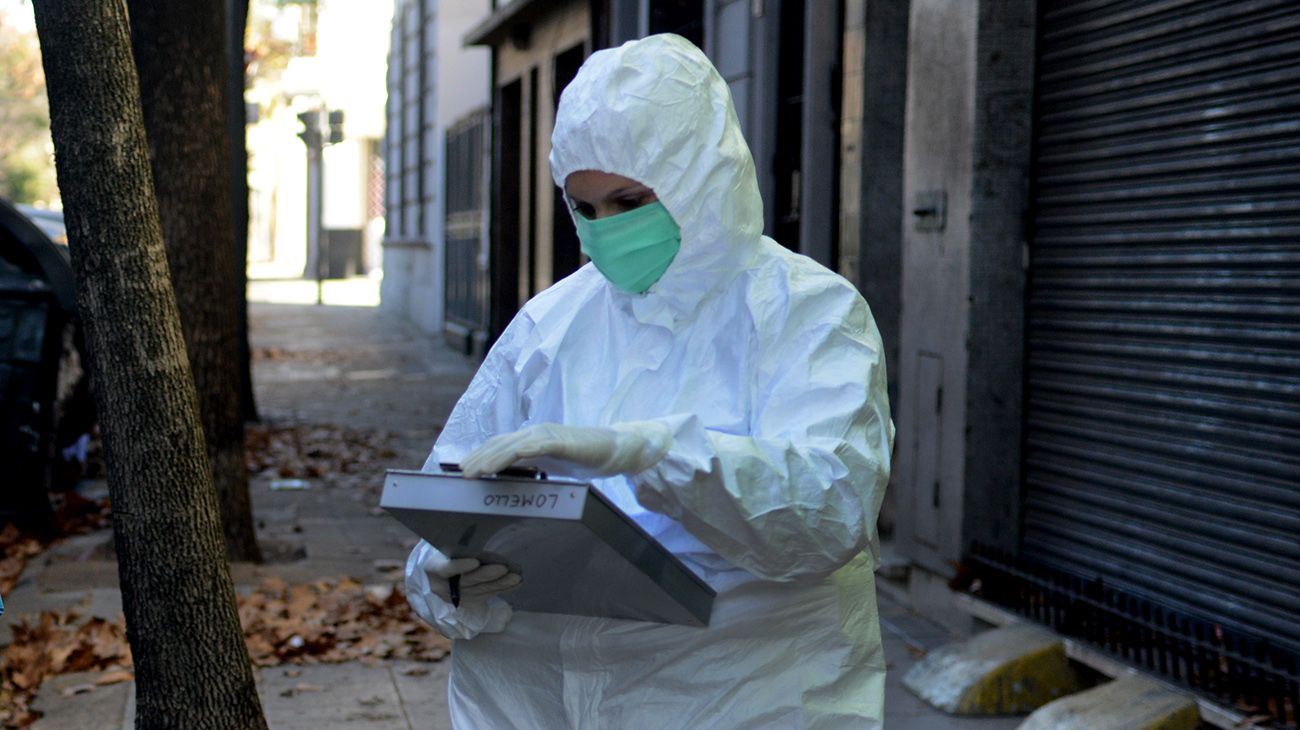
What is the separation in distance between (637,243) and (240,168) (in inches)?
437

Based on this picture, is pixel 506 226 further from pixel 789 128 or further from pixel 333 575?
pixel 333 575

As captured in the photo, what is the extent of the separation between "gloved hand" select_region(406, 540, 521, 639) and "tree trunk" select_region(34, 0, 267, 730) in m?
1.69

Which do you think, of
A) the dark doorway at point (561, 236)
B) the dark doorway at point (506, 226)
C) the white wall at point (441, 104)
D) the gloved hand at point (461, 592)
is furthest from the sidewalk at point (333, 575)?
the white wall at point (441, 104)

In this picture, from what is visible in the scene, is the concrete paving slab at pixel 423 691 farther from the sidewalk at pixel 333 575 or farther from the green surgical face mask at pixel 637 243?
the green surgical face mask at pixel 637 243

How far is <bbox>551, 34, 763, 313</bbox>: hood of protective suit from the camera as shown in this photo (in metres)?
2.44

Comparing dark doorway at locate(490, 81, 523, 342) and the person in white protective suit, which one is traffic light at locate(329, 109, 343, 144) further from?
the person in white protective suit

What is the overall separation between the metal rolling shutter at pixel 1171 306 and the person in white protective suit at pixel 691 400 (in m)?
3.00

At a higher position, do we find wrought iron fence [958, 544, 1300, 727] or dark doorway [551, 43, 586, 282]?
dark doorway [551, 43, 586, 282]

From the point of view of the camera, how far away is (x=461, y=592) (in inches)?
96.3

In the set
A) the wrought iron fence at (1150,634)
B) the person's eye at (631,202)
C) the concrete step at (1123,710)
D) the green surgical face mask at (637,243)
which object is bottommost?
the concrete step at (1123,710)

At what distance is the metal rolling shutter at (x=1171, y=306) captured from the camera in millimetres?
5133

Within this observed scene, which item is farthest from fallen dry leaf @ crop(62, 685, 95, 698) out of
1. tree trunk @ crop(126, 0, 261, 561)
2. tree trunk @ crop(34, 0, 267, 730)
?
tree trunk @ crop(126, 0, 261, 561)

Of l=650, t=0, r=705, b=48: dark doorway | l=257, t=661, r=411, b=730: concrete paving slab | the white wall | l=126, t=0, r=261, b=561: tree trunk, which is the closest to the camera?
l=257, t=661, r=411, b=730: concrete paving slab

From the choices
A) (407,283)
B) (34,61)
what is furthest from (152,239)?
(34,61)
